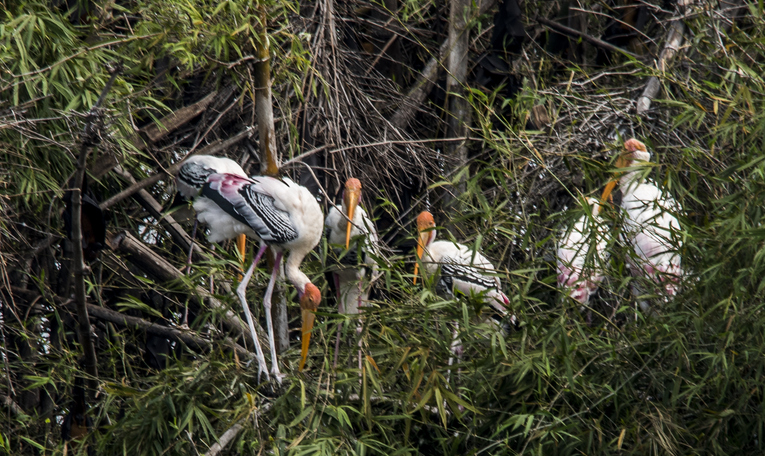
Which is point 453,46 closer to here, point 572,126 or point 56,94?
point 572,126

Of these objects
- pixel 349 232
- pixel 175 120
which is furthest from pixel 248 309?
pixel 175 120

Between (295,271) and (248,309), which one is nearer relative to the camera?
(248,309)

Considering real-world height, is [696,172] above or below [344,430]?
above

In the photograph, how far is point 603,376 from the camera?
3275 mm

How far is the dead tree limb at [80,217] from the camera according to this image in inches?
116

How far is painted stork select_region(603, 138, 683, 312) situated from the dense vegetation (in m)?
0.08

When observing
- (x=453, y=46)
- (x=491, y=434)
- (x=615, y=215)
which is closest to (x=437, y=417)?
(x=491, y=434)

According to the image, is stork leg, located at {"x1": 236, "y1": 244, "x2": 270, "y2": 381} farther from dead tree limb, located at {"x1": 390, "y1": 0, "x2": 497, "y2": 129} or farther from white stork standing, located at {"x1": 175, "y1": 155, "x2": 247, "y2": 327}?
dead tree limb, located at {"x1": 390, "y1": 0, "x2": 497, "y2": 129}

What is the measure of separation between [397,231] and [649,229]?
39.9 inches

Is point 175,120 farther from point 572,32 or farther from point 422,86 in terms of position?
point 572,32

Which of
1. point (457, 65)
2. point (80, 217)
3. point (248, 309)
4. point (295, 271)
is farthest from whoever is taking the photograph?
point (457, 65)

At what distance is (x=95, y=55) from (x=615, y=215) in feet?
7.88

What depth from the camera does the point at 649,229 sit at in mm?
3506

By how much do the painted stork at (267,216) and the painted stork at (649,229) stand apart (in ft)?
4.45
